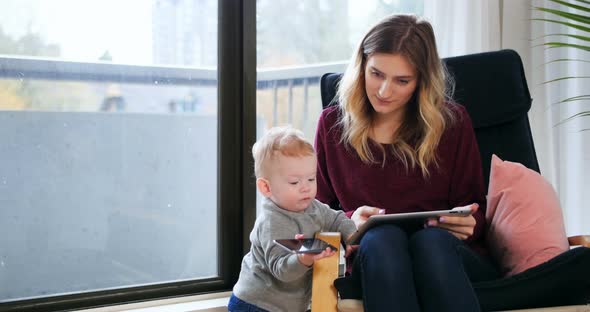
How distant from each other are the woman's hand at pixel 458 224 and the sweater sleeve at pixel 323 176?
38 centimetres

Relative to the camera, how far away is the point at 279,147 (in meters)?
1.51

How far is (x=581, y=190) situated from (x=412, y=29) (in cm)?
110

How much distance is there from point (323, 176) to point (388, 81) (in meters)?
0.34

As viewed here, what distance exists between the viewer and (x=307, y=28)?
256 cm

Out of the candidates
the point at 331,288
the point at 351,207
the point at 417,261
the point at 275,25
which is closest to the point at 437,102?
the point at 351,207

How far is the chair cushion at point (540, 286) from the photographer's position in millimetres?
1379

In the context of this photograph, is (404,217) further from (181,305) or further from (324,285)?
(181,305)

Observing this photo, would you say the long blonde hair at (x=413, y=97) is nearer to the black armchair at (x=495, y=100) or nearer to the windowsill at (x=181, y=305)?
the black armchair at (x=495, y=100)

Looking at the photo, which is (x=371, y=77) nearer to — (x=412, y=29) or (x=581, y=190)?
(x=412, y=29)

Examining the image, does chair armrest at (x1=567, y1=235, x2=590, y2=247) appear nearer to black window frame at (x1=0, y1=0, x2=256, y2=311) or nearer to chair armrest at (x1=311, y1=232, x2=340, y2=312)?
chair armrest at (x1=311, y1=232, x2=340, y2=312)

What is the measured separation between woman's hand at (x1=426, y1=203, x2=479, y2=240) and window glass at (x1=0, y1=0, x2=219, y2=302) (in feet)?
3.19

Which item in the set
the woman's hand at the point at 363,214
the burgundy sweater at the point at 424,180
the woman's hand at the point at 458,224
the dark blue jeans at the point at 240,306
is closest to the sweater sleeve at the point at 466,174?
the burgundy sweater at the point at 424,180

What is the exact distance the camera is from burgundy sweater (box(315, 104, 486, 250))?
181 cm

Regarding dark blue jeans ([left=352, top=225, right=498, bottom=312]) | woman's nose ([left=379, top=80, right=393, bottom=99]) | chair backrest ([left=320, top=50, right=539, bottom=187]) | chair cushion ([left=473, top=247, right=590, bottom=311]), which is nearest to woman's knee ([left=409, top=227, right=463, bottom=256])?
dark blue jeans ([left=352, top=225, right=498, bottom=312])
